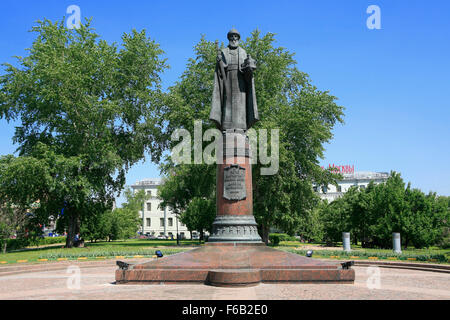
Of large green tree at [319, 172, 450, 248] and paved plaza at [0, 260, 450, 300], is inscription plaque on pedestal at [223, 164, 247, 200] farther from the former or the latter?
large green tree at [319, 172, 450, 248]

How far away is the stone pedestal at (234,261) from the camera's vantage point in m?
9.62

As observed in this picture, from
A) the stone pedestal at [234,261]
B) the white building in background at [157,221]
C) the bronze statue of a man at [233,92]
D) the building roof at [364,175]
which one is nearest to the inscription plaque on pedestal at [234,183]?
the stone pedestal at [234,261]

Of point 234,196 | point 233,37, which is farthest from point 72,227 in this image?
point 233,37

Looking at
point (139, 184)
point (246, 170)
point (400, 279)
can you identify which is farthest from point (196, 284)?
point (139, 184)

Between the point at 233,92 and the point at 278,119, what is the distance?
15.8 meters

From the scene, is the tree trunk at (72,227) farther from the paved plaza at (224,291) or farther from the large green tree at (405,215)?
the large green tree at (405,215)

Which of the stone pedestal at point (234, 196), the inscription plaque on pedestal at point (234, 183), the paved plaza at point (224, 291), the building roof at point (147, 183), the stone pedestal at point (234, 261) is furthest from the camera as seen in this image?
the building roof at point (147, 183)

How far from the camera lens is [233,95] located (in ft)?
41.9

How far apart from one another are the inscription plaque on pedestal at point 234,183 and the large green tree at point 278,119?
1517cm

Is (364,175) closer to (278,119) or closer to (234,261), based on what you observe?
(278,119)

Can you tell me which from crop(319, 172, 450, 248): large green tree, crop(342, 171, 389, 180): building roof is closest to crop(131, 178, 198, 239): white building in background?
crop(342, 171, 389, 180): building roof

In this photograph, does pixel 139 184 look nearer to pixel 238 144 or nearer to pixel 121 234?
pixel 121 234

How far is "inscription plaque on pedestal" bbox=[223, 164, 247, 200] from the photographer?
11523mm

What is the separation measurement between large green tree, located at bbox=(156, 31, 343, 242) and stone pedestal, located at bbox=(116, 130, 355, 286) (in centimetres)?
1532
